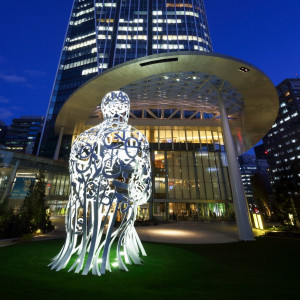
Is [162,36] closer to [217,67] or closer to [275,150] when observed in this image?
[217,67]

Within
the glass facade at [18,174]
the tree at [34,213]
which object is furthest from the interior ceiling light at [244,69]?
the glass facade at [18,174]

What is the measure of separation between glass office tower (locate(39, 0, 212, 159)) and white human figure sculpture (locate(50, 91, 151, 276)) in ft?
151

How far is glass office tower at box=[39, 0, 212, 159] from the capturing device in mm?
52469

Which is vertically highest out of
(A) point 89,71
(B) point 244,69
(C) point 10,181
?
(A) point 89,71

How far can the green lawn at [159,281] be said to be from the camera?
3852mm

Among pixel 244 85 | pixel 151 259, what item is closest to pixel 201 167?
pixel 244 85

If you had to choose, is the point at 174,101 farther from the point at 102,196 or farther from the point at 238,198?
the point at 102,196

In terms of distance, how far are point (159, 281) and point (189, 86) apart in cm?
1988

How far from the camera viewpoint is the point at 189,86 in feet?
68.3

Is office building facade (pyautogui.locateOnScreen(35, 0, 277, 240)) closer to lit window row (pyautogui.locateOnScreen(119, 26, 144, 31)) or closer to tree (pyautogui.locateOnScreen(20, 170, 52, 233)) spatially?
lit window row (pyautogui.locateOnScreen(119, 26, 144, 31))

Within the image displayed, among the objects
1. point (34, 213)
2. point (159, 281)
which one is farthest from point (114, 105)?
point (34, 213)

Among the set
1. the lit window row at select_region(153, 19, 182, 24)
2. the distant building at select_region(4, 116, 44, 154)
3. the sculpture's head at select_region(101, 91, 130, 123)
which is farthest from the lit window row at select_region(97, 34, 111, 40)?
the distant building at select_region(4, 116, 44, 154)

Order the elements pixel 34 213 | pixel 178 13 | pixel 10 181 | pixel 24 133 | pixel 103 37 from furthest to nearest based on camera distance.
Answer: pixel 24 133 < pixel 178 13 < pixel 103 37 < pixel 10 181 < pixel 34 213

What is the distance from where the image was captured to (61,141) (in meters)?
33.1
